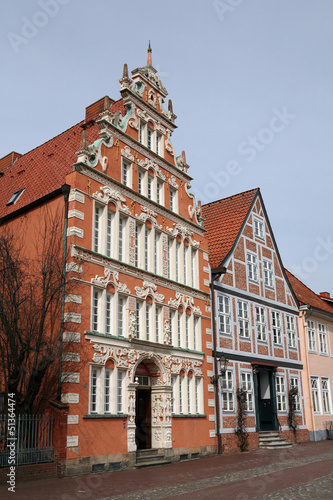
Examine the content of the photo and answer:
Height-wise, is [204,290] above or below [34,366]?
above

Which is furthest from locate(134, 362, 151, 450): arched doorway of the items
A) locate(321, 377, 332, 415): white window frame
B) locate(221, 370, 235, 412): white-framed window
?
locate(321, 377, 332, 415): white window frame

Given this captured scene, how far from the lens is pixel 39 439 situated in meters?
14.0

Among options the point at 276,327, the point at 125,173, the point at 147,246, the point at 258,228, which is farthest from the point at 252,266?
the point at 125,173

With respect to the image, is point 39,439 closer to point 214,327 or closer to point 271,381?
point 214,327

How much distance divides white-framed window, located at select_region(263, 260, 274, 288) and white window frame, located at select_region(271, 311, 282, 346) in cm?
148

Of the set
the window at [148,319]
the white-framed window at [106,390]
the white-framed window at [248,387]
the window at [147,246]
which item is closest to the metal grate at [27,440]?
the white-framed window at [106,390]

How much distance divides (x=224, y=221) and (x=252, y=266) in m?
2.79

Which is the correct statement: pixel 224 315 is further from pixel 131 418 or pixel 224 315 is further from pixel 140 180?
pixel 131 418

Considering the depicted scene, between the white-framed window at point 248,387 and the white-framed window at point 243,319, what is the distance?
1730mm

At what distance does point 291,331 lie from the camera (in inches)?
1115

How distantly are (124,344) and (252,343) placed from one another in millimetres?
Result: 9384

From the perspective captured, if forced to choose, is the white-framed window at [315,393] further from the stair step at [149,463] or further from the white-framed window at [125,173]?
the white-framed window at [125,173]

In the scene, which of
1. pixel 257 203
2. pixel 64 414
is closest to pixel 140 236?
pixel 64 414

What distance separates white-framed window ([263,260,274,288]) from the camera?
27328 millimetres
